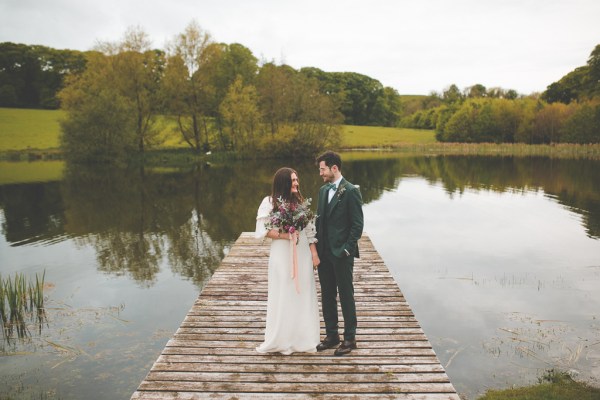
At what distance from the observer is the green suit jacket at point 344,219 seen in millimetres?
5082

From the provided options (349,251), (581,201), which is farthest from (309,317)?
(581,201)

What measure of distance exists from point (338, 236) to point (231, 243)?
990 centimetres

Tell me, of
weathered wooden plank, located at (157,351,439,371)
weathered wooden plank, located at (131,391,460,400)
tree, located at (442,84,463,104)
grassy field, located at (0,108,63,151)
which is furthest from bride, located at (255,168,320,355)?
tree, located at (442,84,463,104)

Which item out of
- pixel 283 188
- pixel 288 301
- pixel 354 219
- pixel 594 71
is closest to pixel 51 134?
pixel 283 188

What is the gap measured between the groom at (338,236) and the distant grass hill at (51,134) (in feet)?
147

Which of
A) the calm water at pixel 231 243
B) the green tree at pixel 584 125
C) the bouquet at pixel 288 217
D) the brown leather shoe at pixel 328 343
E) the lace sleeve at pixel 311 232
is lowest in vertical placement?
the calm water at pixel 231 243

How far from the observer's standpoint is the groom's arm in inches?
199

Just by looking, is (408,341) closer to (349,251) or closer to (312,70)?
(349,251)

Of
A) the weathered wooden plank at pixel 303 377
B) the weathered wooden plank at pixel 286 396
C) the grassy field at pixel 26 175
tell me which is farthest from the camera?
the grassy field at pixel 26 175

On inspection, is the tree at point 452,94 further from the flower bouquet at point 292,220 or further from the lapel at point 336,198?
the flower bouquet at point 292,220

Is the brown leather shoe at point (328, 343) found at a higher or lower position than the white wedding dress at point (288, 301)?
lower

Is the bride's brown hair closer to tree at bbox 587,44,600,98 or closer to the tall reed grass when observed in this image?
the tall reed grass

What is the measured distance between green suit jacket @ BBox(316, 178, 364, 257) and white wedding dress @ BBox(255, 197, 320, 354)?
27 cm

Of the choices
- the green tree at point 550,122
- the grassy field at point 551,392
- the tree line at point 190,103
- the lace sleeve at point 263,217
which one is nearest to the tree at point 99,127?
the tree line at point 190,103
